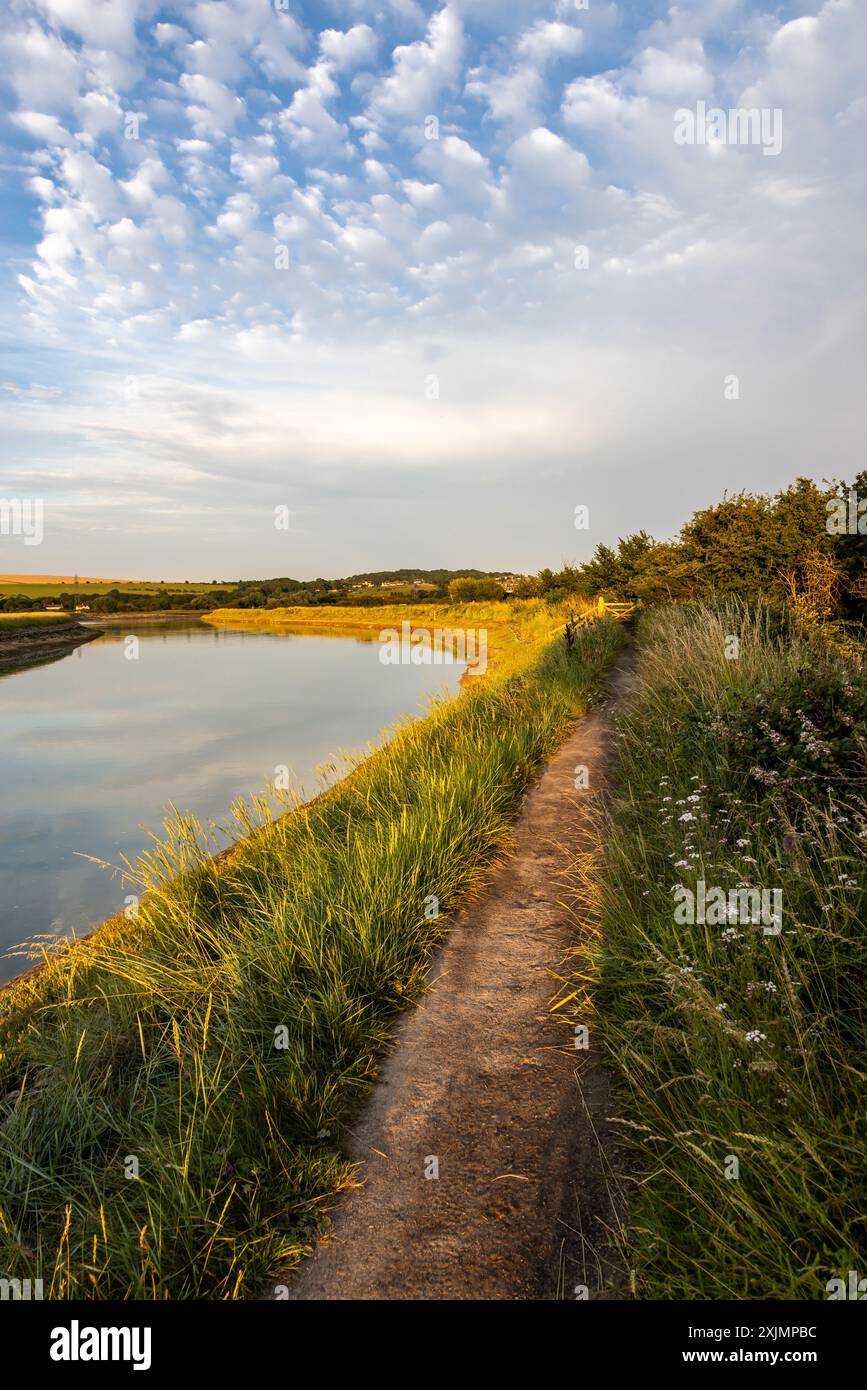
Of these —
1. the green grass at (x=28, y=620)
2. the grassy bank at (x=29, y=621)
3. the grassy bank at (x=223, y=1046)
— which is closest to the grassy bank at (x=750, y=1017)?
the grassy bank at (x=223, y=1046)

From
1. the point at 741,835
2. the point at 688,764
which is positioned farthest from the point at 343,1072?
the point at 688,764

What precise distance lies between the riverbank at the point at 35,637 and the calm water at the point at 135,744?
366 centimetres

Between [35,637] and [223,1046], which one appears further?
[35,637]

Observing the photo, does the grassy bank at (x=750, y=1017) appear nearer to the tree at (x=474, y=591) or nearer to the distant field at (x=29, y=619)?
the distant field at (x=29, y=619)

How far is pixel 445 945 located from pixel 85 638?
53.3m

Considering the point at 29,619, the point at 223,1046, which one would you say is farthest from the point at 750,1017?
the point at 29,619

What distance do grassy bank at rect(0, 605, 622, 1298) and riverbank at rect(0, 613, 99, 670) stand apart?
35.0 metres

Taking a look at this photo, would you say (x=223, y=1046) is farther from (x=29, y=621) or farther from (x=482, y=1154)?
(x=29, y=621)

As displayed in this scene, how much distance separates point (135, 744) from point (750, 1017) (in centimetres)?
1691

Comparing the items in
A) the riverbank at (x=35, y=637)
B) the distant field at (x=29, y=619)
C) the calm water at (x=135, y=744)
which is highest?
the distant field at (x=29, y=619)

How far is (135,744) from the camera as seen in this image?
654 inches

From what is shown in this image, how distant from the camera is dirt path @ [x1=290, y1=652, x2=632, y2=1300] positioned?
200 centimetres

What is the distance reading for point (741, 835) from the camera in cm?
387

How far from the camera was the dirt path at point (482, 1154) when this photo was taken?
200 cm
